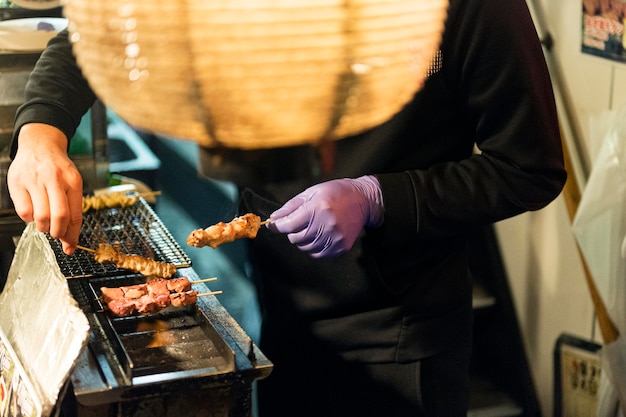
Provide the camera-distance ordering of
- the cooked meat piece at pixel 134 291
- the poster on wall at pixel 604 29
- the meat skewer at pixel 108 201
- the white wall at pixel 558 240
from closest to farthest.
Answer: the cooked meat piece at pixel 134 291, the meat skewer at pixel 108 201, the poster on wall at pixel 604 29, the white wall at pixel 558 240

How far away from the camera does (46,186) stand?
157cm

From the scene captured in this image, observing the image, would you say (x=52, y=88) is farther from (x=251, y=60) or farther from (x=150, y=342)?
(x=251, y=60)

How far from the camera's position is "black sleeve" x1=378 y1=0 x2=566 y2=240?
1571 mm

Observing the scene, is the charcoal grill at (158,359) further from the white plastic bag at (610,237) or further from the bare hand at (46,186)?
the white plastic bag at (610,237)

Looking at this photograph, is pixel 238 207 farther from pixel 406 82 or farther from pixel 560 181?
pixel 406 82

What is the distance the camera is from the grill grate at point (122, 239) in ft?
6.15

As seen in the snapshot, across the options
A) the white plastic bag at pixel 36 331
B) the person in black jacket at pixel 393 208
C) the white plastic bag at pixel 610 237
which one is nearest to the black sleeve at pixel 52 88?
the person in black jacket at pixel 393 208

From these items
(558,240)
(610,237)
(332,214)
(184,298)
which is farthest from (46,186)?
(558,240)

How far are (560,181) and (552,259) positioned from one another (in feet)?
4.02

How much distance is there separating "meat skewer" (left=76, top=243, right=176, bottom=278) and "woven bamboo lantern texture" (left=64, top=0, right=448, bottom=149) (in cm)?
113

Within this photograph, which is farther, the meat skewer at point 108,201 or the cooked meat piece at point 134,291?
the meat skewer at point 108,201

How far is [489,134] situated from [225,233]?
598 mm

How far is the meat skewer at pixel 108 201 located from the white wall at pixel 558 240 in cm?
141

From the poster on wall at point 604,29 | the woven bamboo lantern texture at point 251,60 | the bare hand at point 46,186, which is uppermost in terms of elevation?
the woven bamboo lantern texture at point 251,60
